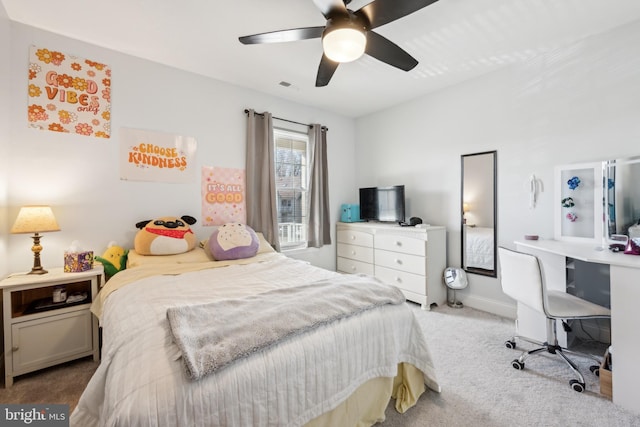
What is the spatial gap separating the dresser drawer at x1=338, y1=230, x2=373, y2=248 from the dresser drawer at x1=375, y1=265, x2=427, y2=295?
37cm

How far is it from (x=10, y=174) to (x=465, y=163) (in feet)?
14.2

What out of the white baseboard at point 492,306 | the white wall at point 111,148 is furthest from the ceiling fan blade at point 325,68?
the white baseboard at point 492,306

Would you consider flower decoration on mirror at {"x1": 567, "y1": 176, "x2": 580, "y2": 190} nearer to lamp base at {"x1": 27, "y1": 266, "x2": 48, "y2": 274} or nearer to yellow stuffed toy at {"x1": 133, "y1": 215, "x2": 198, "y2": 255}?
yellow stuffed toy at {"x1": 133, "y1": 215, "x2": 198, "y2": 255}

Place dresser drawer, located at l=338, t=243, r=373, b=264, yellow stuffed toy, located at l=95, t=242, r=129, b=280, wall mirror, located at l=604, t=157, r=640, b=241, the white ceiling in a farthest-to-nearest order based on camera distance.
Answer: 1. dresser drawer, located at l=338, t=243, r=373, b=264
2. yellow stuffed toy, located at l=95, t=242, r=129, b=280
3. wall mirror, located at l=604, t=157, r=640, b=241
4. the white ceiling

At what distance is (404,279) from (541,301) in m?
1.58

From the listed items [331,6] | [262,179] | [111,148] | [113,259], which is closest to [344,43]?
[331,6]

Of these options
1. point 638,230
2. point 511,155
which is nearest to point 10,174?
point 511,155

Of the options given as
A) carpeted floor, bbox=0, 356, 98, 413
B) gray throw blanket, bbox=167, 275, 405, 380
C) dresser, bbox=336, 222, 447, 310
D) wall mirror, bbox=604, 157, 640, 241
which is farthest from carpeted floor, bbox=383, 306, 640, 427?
carpeted floor, bbox=0, 356, 98, 413

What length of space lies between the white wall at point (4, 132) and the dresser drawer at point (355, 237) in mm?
3463

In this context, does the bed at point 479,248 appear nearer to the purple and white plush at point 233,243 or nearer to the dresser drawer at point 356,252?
the dresser drawer at point 356,252

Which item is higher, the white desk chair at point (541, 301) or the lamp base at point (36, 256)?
the lamp base at point (36, 256)

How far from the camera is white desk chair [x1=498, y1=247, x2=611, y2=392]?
69.9 inches

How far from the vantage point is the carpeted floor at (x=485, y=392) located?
152 cm

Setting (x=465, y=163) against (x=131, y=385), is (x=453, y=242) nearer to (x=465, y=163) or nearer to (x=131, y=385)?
(x=465, y=163)
